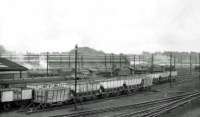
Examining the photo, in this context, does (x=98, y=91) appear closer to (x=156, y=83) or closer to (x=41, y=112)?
(x=41, y=112)

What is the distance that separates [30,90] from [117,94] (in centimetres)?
1443

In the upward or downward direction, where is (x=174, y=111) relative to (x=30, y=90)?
downward

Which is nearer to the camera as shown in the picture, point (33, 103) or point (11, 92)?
point (11, 92)

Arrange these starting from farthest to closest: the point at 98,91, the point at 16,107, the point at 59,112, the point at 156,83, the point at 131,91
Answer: the point at 156,83 < the point at 131,91 < the point at 98,91 < the point at 16,107 < the point at 59,112

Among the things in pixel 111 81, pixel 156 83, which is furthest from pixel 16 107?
pixel 156 83

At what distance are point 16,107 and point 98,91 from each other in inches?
433

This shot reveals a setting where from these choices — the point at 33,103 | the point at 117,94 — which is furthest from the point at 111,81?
the point at 33,103

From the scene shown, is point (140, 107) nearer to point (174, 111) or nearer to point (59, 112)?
point (174, 111)

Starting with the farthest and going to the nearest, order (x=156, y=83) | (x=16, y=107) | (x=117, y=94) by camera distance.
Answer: (x=156, y=83), (x=117, y=94), (x=16, y=107)

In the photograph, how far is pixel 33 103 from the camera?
28.7 meters

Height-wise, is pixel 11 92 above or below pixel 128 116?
above

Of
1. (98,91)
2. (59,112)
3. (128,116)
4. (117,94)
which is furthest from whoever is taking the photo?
(117,94)

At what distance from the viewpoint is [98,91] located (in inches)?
1393

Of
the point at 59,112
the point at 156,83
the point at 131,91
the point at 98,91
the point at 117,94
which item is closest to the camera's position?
the point at 59,112
